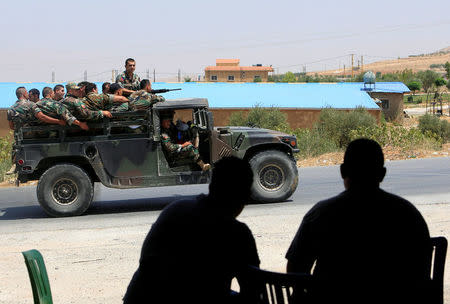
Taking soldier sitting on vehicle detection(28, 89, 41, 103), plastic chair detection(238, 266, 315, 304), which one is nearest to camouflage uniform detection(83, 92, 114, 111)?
soldier sitting on vehicle detection(28, 89, 41, 103)

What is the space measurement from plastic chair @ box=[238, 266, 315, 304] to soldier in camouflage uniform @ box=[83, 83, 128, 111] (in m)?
7.98

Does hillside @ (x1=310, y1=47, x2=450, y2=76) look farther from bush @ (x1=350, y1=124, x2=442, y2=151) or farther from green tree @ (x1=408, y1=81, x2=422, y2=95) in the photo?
bush @ (x1=350, y1=124, x2=442, y2=151)

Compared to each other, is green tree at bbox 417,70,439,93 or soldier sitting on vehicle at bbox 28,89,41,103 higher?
green tree at bbox 417,70,439,93

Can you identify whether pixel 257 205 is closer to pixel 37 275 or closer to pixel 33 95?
pixel 33 95

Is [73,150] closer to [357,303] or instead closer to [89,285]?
A: [89,285]

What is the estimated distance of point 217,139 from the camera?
11250 mm

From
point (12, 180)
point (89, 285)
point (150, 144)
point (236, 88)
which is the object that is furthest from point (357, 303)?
point (236, 88)

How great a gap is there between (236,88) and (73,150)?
31.7 metres

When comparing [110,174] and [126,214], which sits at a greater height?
[110,174]

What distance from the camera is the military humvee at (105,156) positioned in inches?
429

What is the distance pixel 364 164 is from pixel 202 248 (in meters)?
0.92

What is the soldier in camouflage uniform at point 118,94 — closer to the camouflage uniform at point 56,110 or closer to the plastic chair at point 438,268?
the camouflage uniform at point 56,110

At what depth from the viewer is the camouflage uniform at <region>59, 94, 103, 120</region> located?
10547mm

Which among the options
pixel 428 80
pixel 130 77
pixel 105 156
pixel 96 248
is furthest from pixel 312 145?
pixel 428 80
